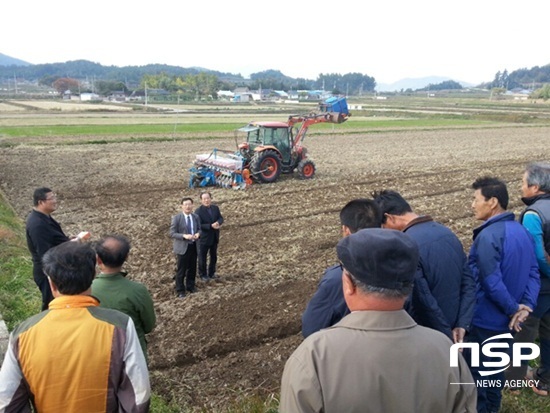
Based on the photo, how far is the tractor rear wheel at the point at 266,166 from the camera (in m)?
14.7

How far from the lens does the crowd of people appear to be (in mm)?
1797

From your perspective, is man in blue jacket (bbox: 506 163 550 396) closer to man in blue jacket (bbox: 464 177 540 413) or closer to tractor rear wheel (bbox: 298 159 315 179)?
man in blue jacket (bbox: 464 177 540 413)

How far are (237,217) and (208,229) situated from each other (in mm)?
3913

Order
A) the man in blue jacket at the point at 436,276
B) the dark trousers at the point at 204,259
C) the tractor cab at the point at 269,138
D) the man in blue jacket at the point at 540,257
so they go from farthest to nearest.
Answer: the tractor cab at the point at 269,138 < the dark trousers at the point at 204,259 < the man in blue jacket at the point at 540,257 < the man in blue jacket at the point at 436,276

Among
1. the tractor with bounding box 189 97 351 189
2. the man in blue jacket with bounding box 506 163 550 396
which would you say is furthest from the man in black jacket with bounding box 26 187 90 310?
the tractor with bounding box 189 97 351 189

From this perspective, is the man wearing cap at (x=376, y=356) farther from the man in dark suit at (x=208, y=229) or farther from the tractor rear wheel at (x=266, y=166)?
the tractor rear wheel at (x=266, y=166)

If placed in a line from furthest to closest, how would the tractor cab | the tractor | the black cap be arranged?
the tractor cab
the tractor
the black cap

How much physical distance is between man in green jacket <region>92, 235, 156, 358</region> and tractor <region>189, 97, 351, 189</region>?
1069 centimetres

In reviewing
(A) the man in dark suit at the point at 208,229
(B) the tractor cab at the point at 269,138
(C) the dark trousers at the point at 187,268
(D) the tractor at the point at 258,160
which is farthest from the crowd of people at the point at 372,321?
(B) the tractor cab at the point at 269,138

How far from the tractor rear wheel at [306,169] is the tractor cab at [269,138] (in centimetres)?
51

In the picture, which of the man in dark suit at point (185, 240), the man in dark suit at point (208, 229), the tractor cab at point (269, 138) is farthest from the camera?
the tractor cab at point (269, 138)

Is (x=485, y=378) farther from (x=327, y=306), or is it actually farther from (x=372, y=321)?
(x=372, y=321)

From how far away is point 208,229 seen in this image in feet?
23.8

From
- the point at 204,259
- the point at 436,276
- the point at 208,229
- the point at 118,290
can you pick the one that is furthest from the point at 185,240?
the point at 436,276
